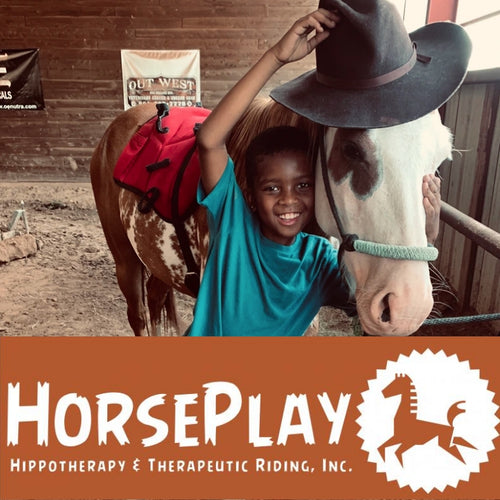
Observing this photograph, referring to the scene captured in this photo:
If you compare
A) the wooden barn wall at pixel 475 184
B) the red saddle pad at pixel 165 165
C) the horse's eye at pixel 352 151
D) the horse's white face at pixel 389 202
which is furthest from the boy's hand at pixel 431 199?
the wooden barn wall at pixel 475 184

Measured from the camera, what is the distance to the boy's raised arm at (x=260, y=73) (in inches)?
35.9

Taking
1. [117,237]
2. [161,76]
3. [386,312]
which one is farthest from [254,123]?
[161,76]

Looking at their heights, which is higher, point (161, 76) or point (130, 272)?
point (161, 76)

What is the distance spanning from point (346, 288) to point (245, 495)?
22.1 inches

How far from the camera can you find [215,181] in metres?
1.03

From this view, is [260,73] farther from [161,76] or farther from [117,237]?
[161,76]

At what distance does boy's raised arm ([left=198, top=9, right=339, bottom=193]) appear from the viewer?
911 mm

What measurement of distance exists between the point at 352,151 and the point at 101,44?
22.2 ft

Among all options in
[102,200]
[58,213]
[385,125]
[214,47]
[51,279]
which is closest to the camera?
[385,125]

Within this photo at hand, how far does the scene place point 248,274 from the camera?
1076mm

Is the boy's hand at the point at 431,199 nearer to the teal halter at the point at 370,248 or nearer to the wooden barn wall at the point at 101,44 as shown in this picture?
the teal halter at the point at 370,248

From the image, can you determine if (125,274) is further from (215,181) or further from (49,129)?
(49,129)

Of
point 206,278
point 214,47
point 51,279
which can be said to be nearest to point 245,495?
point 206,278

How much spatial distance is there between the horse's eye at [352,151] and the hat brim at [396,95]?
0.22 ft
